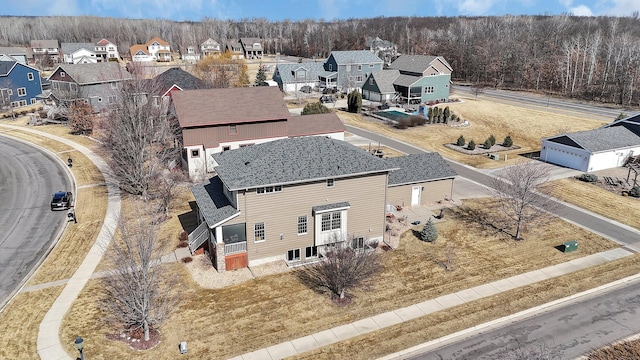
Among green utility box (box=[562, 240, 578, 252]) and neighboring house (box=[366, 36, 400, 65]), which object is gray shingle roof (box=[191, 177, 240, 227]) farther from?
neighboring house (box=[366, 36, 400, 65])

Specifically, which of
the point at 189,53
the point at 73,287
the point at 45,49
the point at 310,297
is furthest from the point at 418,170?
the point at 45,49

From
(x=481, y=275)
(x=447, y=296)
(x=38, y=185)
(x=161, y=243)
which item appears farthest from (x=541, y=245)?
(x=38, y=185)

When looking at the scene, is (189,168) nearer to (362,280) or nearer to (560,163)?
Result: (362,280)

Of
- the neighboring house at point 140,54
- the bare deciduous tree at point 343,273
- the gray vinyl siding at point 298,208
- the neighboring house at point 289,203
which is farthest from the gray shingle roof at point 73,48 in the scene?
the bare deciduous tree at point 343,273

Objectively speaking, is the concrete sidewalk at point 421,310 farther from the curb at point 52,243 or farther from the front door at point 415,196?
the curb at point 52,243

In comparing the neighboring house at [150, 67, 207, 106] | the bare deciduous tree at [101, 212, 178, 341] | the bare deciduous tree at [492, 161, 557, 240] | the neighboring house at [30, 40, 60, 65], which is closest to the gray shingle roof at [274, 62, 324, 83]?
the neighboring house at [150, 67, 207, 106]

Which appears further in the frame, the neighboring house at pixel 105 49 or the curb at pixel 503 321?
the neighboring house at pixel 105 49

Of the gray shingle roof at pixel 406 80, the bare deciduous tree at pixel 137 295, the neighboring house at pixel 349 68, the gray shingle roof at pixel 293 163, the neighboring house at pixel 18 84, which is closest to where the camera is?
the bare deciduous tree at pixel 137 295

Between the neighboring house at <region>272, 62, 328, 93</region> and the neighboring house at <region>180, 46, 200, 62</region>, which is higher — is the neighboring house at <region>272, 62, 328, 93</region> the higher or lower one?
the lower one
